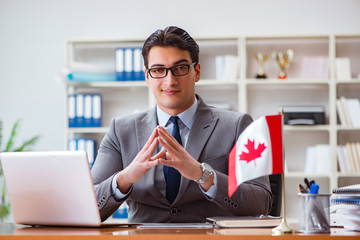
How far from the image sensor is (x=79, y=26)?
5.07m

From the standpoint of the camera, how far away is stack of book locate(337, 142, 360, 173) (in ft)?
15.0

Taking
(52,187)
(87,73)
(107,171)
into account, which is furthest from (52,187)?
(87,73)

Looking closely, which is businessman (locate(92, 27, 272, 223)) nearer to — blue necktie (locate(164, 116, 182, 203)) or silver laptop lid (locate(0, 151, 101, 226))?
blue necktie (locate(164, 116, 182, 203))

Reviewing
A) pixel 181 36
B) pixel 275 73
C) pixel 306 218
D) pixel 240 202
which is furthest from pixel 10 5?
pixel 306 218

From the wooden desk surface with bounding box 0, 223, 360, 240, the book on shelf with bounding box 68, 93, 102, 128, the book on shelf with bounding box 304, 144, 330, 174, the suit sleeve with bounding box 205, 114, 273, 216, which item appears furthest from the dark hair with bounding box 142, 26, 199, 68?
the book on shelf with bounding box 304, 144, 330, 174

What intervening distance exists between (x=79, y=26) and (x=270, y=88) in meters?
1.87

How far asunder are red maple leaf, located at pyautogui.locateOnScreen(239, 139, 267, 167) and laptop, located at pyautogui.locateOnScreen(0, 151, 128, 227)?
17.7 inches

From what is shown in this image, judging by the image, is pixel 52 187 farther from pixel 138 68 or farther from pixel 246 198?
pixel 138 68

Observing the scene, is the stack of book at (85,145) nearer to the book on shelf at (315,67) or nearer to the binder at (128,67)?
the binder at (128,67)

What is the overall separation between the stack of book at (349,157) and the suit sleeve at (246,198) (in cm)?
272

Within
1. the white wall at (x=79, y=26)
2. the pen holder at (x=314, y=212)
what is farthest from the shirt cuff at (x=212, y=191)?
the white wall at (x=79, y=26)

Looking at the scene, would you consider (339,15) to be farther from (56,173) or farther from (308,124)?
(56,173)

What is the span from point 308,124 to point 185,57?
8.88ft

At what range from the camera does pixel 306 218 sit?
1433 millimetres
